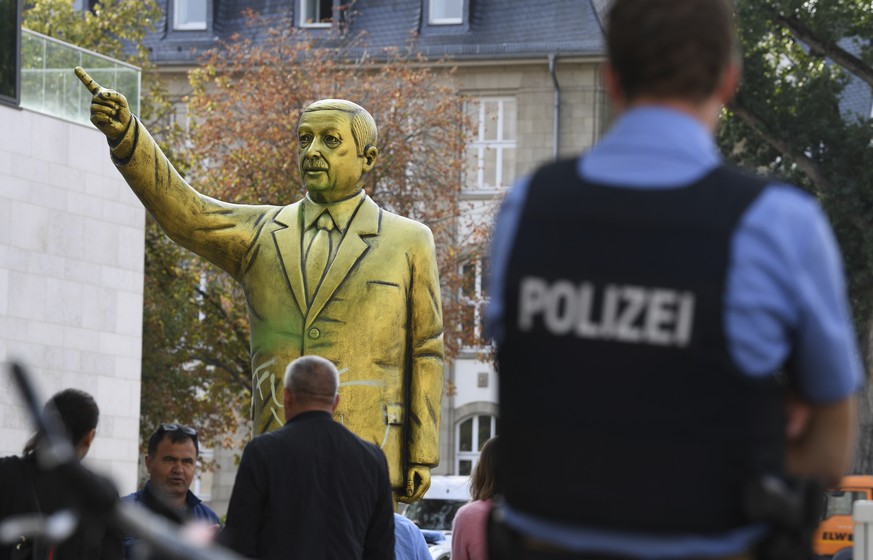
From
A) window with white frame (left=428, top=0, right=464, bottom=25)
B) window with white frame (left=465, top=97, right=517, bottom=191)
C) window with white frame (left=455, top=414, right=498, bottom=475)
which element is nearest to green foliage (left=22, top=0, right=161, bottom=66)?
window with white frame (left=465, top=97, right=517, bottom=191)

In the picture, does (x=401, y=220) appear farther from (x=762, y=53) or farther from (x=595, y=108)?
(x=595, y=108)

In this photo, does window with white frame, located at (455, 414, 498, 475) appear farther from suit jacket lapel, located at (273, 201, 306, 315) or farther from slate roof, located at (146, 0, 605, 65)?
suit jacket lapel, located at (273, 201, 306, 315)

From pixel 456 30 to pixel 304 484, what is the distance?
43.4 m

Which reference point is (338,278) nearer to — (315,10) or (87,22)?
(87,22)

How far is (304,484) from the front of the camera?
6.22m

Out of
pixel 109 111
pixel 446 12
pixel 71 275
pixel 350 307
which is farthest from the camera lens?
pixel 446 12

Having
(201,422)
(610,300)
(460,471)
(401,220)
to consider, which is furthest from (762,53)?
(610,300)

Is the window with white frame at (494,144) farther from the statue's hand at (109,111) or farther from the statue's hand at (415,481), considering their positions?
the statue's hand at (109,111)

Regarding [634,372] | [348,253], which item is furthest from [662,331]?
[348,253]

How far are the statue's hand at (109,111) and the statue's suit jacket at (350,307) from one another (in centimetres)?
7

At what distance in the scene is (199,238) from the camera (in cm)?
786

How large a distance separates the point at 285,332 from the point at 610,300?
15.3ft

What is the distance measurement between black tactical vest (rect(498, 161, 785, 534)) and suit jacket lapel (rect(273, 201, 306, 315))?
4552mm

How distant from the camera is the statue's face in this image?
7.72 meters
